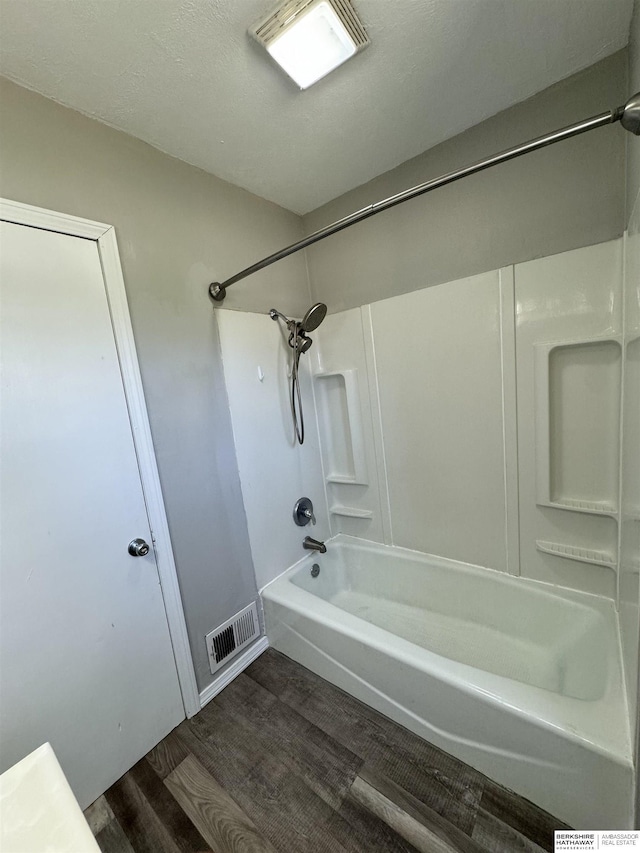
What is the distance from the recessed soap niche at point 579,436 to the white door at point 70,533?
1776mm

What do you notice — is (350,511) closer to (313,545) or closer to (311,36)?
(313,545)

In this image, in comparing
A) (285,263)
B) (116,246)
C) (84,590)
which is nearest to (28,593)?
(84,590)

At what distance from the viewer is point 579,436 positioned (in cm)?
143

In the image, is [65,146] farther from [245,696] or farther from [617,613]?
[617,613]

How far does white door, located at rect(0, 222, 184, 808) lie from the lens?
3.43 ft

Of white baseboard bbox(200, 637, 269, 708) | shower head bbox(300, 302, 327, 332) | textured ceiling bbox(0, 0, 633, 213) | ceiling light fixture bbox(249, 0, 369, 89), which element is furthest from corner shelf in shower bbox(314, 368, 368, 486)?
ceiling light fixture bbox(249, 0, 369, 89)

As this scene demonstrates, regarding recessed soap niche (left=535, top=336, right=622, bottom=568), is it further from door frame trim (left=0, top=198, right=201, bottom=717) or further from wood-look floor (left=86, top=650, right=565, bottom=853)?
door frame trim (left=0, top=198, right=201, bottom=717)

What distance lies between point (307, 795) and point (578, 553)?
1460mm

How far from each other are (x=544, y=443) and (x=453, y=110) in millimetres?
1499

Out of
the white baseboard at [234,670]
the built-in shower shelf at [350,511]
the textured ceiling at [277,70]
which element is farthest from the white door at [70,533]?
the built-in shower shelf at [350,511]

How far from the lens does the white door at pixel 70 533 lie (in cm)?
105

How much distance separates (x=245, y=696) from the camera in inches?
63.5

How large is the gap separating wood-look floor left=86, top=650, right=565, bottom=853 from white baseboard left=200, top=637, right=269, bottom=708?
89 millimetres

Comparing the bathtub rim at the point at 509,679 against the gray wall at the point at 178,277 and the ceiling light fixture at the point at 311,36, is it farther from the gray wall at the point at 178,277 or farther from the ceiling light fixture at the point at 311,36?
the ceiling light fixture at the point at 311,36
